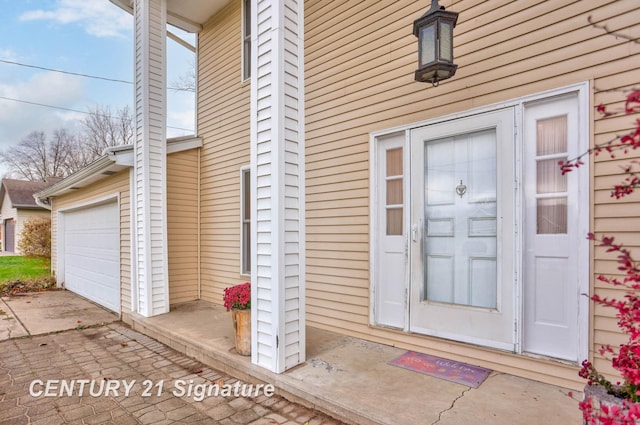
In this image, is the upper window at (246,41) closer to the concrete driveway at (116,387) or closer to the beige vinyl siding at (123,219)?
the beige vinyl siding at (123,219)

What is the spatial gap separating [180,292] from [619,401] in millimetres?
5566

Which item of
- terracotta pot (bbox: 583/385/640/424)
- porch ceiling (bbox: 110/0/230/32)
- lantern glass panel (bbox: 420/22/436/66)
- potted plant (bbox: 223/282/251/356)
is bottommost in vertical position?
potted plant (bbox: 223/282/251/356)

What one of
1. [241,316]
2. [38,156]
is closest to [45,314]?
[241,316]

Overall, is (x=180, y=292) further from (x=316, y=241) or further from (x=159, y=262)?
(x=316, y=241)

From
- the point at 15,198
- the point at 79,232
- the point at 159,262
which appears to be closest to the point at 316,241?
the point at 159,262

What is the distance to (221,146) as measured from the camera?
5703 millimetres

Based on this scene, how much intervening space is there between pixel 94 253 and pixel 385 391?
21.7 ft

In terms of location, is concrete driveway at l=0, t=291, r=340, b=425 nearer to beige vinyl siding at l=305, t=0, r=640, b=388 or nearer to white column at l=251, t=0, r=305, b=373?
white column at l=251, t=0, r=305, b=373

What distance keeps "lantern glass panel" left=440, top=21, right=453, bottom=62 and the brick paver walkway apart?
108 inches

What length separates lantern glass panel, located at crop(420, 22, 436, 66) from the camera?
257 cm

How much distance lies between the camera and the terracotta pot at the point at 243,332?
3.24 m

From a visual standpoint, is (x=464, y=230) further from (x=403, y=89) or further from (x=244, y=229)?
(x=244, y=229)

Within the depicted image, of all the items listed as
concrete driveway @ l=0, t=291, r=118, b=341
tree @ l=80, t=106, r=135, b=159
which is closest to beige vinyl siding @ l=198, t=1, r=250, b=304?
concrete driveway @ l=0, t=291, r=118, b=341

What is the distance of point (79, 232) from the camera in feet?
25.1
